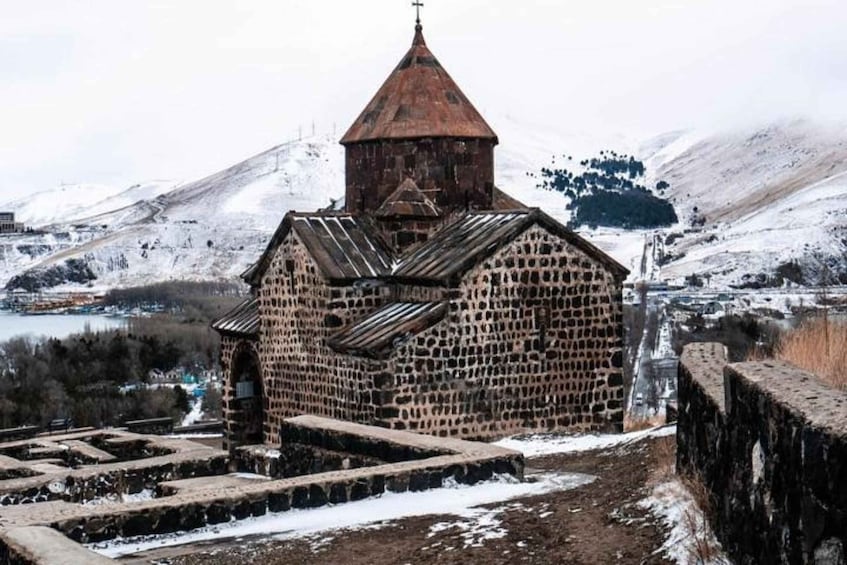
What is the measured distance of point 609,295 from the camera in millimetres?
19406

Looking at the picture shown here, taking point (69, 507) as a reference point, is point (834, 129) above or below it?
above

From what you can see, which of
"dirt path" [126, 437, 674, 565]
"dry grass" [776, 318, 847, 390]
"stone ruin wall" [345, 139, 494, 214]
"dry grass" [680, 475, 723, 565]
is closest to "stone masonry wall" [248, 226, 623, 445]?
"stone ruin wall" [345, 139, 494, 214]

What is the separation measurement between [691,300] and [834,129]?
358 ft

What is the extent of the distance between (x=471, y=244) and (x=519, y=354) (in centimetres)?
170

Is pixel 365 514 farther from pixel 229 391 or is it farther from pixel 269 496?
pixel 229 391

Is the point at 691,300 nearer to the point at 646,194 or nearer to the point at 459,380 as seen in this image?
the point at 459,380

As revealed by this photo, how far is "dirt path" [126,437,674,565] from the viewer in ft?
25.6

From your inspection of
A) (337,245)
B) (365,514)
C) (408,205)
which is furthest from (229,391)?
(365,514)

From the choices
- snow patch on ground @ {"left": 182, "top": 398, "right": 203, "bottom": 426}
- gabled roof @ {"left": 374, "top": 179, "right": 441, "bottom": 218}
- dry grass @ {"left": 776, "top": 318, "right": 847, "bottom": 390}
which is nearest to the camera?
dry grass @ {"left": 776, "top": 318, "right": 847, "bottom": 390}

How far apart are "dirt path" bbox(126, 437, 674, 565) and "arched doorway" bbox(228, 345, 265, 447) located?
527 inches

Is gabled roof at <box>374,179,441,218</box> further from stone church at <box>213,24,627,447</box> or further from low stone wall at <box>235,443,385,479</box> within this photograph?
low stone wall at <box>235,443,385,479</box>

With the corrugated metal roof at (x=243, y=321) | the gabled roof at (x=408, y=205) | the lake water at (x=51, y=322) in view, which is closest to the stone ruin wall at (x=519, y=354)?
the gabled roof at (x=408, y=205)

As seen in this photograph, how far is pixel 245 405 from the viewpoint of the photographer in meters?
Answer: 22.9

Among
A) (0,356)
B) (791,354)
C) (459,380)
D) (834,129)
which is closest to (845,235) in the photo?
(0,356)
